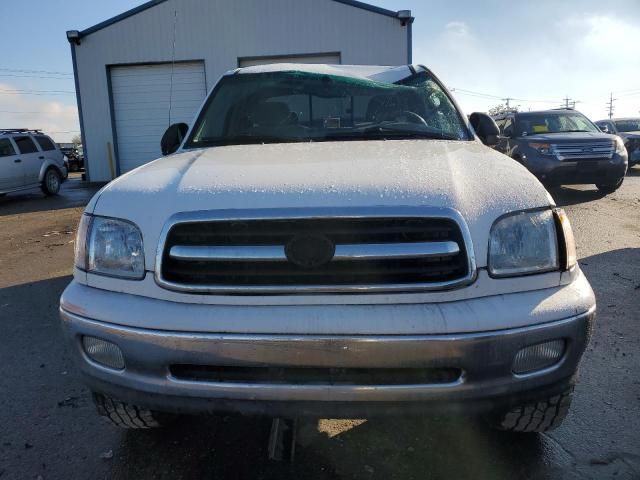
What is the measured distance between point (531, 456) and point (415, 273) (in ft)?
3.80

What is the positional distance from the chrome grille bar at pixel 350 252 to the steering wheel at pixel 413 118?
59.4 inches

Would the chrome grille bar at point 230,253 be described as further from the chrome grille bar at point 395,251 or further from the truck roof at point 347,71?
the truck roof at point 347,71

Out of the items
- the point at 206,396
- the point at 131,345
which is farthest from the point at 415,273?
the point at 131,345

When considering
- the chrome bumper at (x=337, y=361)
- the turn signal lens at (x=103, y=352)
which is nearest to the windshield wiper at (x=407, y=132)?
the chrome bumper at (x=337, y=361)

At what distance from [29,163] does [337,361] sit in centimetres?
1432

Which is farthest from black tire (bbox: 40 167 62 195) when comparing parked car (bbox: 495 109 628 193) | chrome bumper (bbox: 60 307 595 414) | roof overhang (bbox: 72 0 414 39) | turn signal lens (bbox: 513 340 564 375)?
turn signal lens (bbox: 513 340 564 375)

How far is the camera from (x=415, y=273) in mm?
1750

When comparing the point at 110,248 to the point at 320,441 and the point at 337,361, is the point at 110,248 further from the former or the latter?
the point at 320,441

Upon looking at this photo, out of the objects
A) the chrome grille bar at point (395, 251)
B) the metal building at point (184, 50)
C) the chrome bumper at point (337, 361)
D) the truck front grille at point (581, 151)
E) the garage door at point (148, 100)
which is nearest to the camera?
the chrome bumper at point (337, 361)

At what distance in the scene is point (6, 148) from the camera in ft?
41.6

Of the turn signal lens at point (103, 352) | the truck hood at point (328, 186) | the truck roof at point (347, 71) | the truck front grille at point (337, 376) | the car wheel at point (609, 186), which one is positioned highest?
the truck roof at point (347, 71)

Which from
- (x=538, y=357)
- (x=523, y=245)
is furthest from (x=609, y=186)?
(x=538, y=357)

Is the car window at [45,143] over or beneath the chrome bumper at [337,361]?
over

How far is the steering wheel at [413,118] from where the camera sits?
3.07 m
